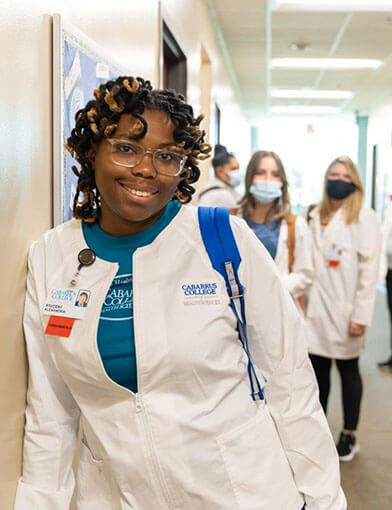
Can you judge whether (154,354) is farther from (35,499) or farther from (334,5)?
(334,5)

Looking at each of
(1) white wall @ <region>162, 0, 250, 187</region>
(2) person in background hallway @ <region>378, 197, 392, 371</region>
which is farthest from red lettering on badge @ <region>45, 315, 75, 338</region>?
(2) person in background hallway @ <region>378, 197, 392, 371</region>

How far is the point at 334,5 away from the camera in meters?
6.13

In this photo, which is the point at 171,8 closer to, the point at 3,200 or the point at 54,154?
the point at 54,154

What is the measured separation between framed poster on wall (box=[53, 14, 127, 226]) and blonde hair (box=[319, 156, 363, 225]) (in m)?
1.95

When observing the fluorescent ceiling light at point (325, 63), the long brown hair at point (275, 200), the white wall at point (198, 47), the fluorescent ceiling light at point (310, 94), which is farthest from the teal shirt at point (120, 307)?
the fluorescent ceiling light at point (310, 94)

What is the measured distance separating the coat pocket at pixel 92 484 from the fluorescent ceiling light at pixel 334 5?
17.8 ft

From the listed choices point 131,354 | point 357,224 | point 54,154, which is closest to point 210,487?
point 131,354

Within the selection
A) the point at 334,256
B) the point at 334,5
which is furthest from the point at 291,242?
the point at 334,5

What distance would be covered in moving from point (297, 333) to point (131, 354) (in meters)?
0.39

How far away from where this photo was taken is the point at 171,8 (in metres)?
3.96

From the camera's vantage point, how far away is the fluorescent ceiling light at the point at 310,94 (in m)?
11.5

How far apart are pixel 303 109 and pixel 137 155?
13.2 m

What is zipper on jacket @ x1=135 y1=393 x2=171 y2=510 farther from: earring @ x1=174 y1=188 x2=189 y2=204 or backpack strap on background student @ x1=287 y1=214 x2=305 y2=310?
Result: backpack strap on background student @ x1=287 y1=214 x2=305 y2=310

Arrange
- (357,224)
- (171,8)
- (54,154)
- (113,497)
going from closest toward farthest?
1. (113,497)
2. (54,154)
3. (357,224)
4. (171,8)
